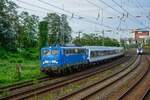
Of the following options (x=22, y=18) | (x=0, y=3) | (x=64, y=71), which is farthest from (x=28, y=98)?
(x=22, y=18)

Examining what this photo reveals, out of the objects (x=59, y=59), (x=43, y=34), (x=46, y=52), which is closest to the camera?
(x=59, y=59)

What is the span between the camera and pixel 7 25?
78.5 metres

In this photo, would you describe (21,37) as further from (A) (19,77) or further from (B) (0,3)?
(A) (19,77)

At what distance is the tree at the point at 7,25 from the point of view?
75.4 metres

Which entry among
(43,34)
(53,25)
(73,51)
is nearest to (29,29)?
(53,25)

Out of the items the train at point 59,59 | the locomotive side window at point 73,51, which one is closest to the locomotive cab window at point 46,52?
the train at point 59,59

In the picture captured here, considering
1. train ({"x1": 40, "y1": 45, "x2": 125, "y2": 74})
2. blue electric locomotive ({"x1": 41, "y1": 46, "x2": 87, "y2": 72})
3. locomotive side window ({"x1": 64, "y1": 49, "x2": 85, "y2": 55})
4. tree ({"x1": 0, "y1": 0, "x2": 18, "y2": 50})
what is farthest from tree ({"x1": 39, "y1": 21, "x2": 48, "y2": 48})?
blue electric locomotive ({"x1": 41, "y1": 46, "x2": 87, "y2": 72})

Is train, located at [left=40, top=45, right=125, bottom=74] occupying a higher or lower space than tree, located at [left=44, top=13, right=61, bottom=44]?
lower

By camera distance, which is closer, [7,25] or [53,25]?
[7,25]

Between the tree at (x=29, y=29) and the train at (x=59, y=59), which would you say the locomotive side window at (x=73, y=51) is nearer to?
the train at (x=59, y=59)

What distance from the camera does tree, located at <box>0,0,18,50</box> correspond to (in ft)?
247

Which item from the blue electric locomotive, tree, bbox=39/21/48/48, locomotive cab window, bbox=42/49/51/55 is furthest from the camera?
tree, bbox=39/21/48/48

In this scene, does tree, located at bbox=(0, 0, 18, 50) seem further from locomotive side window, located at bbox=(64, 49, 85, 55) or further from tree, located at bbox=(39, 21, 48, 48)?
locomotive side window, located at bbox=(64, 49, 85, 55)

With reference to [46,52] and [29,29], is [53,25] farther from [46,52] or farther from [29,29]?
[46,52]
